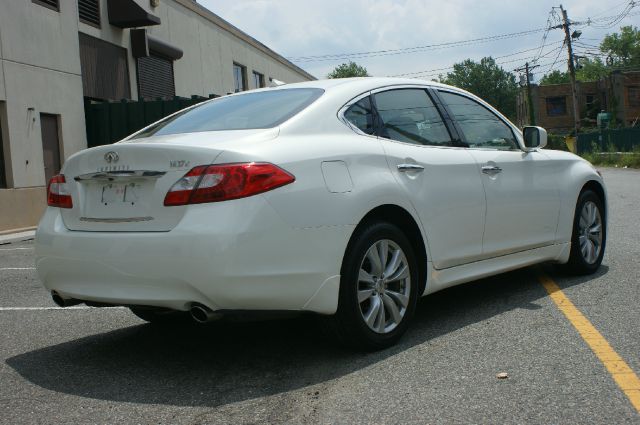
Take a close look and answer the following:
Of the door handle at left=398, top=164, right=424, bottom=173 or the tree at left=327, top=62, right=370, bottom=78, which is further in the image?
the tree at left=327, top=62, right=370, bottom=78

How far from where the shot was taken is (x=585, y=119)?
2709 inches

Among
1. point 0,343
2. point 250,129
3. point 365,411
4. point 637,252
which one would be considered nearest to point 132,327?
point 0,343

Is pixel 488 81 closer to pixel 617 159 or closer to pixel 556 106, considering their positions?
pixel 556 106

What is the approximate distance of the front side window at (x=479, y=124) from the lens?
559 cm

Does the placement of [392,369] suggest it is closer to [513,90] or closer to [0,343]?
[0,343]

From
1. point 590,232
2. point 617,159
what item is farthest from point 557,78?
point 590,232

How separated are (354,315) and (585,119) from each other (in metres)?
69.7

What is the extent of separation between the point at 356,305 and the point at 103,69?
1745 centimetres

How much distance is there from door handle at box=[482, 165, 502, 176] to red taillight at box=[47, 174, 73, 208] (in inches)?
114

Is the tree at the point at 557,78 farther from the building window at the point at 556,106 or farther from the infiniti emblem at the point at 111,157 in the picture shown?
the infiniti emblem at the point at 111,157

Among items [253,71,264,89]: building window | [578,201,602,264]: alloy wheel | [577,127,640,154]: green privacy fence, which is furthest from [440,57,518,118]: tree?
[578,201,602,264]: alloy wheel

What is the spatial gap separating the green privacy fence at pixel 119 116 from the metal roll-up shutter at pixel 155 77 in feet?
8.04

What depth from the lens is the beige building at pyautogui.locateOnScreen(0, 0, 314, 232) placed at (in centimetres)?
1584

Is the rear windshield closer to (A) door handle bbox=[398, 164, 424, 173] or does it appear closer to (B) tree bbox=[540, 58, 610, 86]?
(A) door handle bbox=[398, 164, 424, 173]
